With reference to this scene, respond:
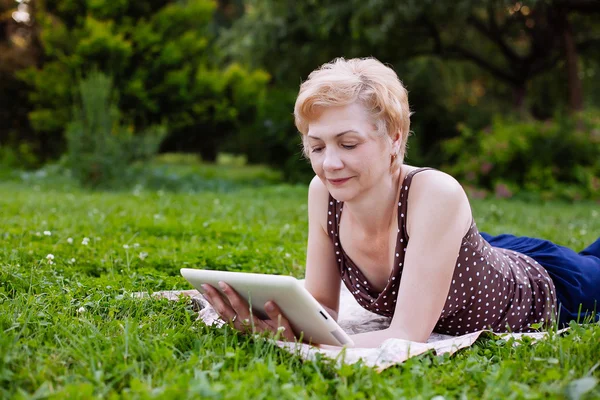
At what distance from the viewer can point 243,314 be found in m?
2.49

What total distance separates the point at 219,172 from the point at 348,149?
1149 cm

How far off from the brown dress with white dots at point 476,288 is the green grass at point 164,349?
0.29m

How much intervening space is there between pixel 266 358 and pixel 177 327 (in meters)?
0.53

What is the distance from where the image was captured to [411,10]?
11422mm

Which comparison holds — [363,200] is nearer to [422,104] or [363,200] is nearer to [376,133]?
[376,133]

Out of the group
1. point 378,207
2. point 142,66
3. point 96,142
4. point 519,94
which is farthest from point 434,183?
point 519,94

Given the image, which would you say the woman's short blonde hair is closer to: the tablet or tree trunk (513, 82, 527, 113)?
the tablet

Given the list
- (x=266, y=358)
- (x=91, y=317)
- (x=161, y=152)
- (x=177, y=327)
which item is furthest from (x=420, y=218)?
(x=161, y=152)

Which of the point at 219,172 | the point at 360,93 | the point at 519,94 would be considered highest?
the point at 519,94

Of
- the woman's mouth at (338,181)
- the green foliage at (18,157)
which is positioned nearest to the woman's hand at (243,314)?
the woman's mouth at (338,181)

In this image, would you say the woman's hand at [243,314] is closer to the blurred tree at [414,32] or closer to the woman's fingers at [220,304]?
the woman's fingers at [220,304]

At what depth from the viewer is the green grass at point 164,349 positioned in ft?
6.25

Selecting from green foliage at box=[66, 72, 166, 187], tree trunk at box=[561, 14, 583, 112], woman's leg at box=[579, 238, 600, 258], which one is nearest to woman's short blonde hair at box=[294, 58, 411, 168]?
woman's leg at box=[579, 238, 600, 258]

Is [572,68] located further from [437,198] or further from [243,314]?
[243,314]
